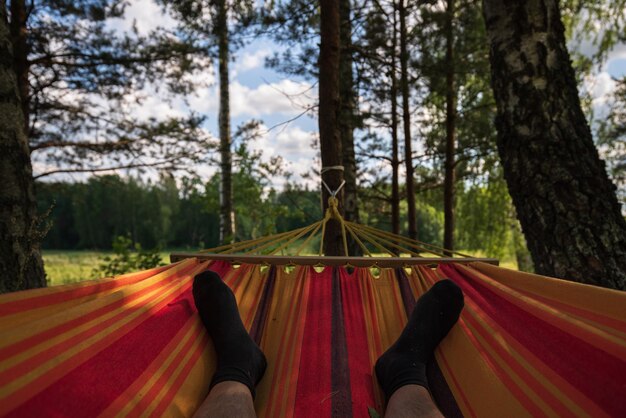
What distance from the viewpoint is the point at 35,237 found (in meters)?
1.73

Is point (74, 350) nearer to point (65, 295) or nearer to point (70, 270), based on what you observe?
point (65, 295)

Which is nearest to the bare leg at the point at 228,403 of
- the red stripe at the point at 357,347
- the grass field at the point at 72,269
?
the red stripe at the point at 357,347

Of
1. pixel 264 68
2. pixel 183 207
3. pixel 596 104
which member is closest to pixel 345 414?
pixel 264 68

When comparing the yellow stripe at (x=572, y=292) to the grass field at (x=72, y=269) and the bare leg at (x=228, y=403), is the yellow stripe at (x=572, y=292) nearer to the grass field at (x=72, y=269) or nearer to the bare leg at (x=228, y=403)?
the bare leg at (x=228, y=403)

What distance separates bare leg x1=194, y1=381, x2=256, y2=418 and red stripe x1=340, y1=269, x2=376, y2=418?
25cm

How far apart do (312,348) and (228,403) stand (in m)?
0.35

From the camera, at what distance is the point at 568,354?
0.91 metres

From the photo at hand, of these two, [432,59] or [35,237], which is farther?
[432,59]

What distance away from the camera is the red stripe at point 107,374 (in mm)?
669

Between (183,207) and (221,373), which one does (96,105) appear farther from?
(183,207)

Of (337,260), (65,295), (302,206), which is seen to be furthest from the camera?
(302,206)

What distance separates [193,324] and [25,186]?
1.19 meters

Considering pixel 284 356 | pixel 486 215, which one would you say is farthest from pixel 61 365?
pixel 486 215

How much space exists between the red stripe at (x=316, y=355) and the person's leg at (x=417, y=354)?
15 centimetres
